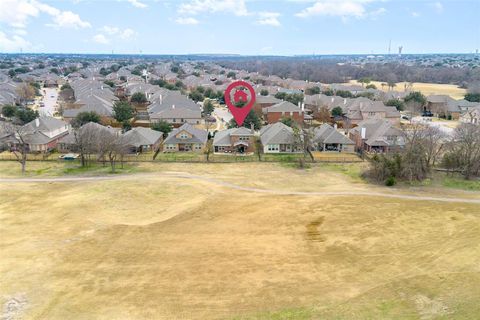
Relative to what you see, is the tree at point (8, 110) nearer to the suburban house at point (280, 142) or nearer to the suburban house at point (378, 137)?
the suburban house at point (280, 142)

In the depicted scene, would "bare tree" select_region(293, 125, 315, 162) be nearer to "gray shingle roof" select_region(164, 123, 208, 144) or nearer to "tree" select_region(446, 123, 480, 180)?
"gray shingle roof" select_region(164, 123, 208, 144)

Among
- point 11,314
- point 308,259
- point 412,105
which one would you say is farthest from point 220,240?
point 412,105

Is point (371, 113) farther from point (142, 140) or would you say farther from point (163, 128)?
point (142, 140)

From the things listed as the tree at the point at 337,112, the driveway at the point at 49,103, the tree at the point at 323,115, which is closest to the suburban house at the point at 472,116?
the tree at the point at 337,112

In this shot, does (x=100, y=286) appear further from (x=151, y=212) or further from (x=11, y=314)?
(x=151, y=212)

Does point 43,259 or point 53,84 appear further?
point 53,84

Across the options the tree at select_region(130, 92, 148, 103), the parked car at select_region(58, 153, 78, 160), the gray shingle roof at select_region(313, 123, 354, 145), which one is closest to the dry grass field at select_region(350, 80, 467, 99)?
the gray shingle roof at select_region(313, 123, 354, 145)

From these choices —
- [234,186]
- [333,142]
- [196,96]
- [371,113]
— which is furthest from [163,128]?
[371,113]
